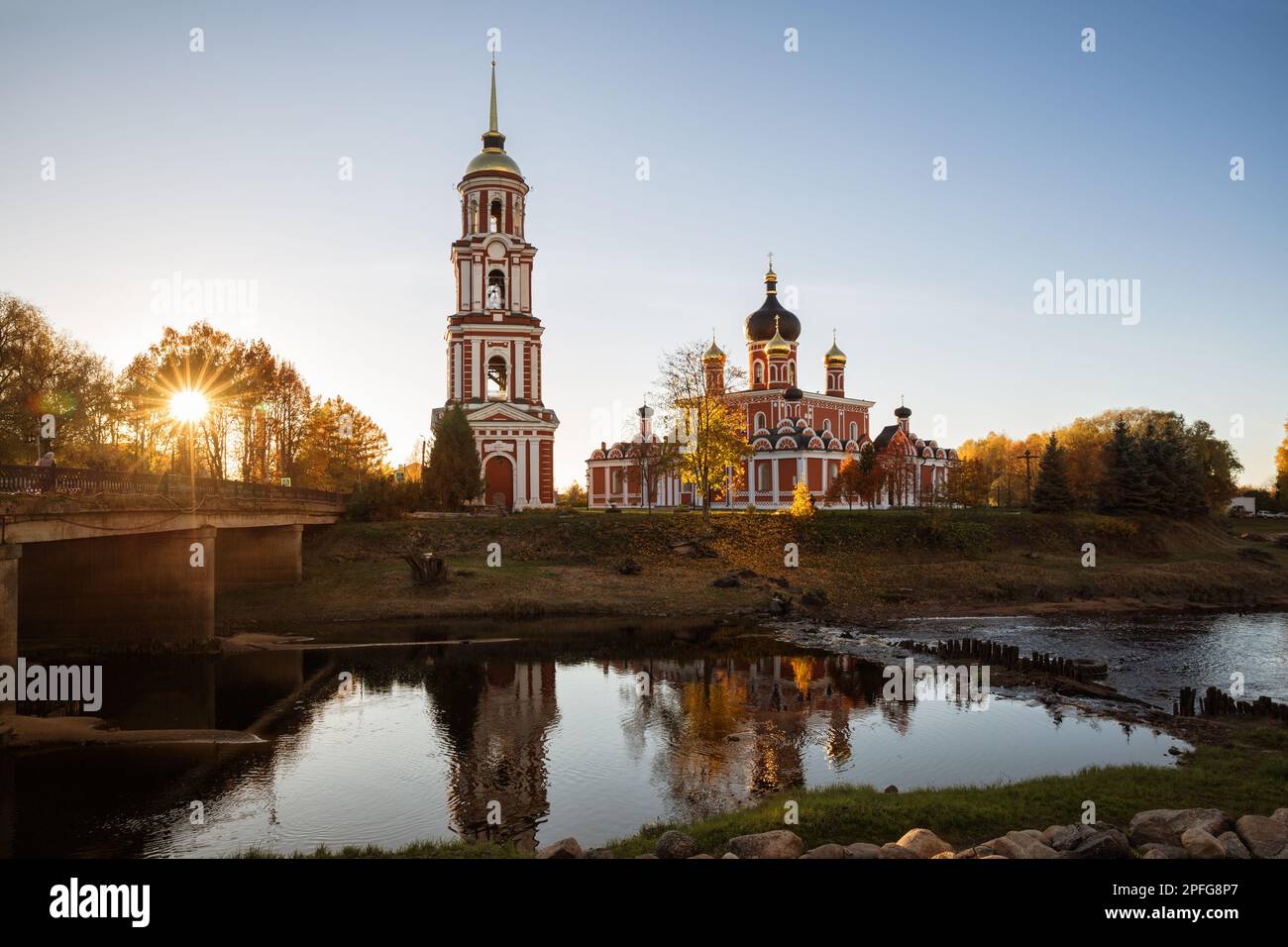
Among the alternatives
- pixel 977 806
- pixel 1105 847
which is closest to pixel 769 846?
pixel 1105 847

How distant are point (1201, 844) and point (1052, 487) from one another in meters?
51.9

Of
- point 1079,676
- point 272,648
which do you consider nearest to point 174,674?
point 272,648

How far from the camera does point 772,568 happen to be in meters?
44.4

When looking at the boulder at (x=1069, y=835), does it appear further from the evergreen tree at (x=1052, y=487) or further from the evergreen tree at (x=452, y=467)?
the evergreen tree at (x=1052, y=487)

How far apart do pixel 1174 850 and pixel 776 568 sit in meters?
35.2

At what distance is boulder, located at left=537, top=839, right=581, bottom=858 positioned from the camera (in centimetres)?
1000

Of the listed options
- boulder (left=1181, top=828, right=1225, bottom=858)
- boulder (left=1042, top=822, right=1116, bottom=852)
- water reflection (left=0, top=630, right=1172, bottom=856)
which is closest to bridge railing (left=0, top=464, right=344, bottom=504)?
→ water reflection (left=0, top=630, right=1172, bottom=856)

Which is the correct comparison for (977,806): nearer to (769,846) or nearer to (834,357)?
(769,846)

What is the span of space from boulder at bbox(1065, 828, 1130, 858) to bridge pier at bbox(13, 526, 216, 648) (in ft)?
91.1

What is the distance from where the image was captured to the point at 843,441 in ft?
251

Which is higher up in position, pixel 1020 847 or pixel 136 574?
pixel 136 574

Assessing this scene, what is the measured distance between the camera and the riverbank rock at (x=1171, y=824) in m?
9.94

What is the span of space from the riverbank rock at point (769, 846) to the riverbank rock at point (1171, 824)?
14.2ft
